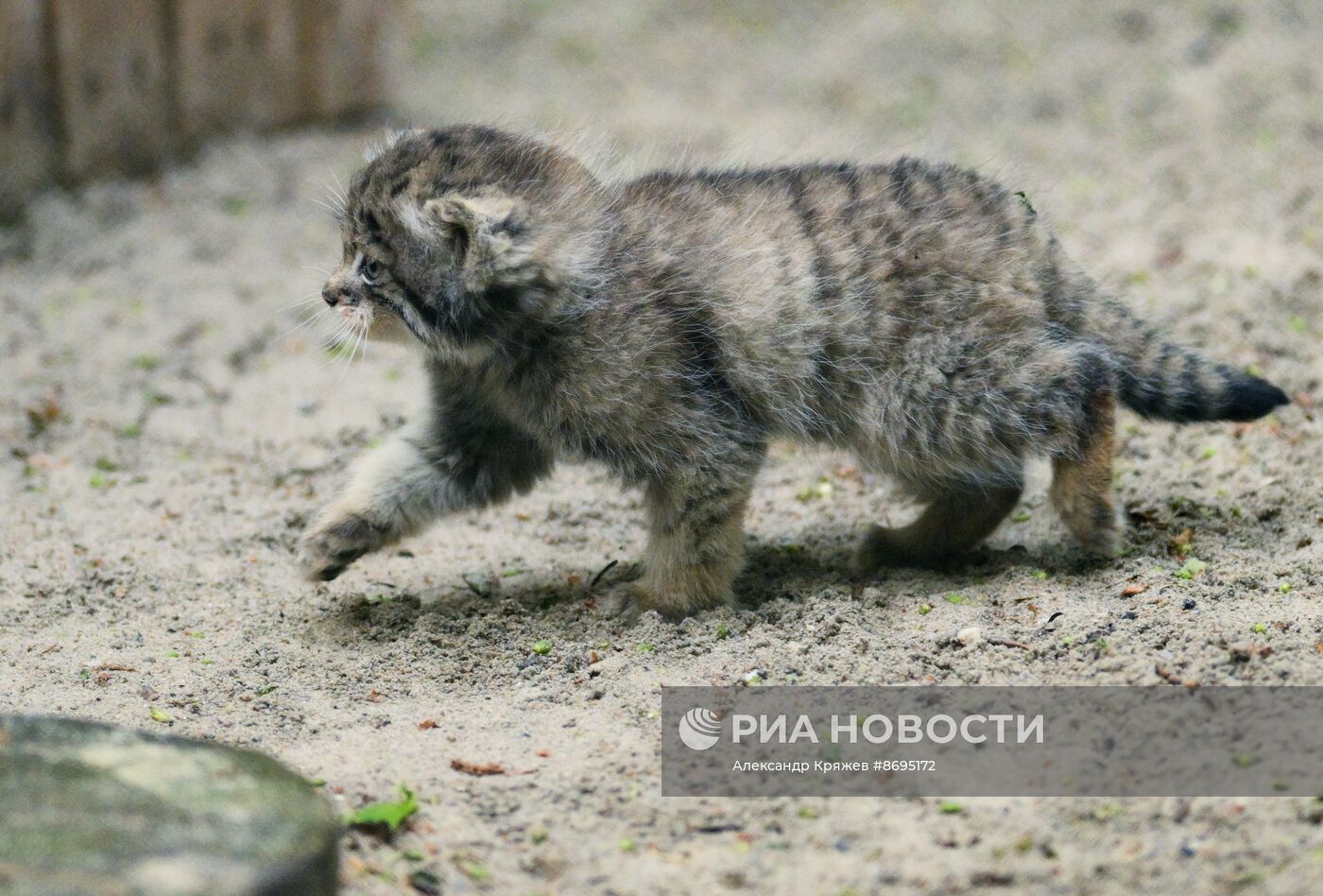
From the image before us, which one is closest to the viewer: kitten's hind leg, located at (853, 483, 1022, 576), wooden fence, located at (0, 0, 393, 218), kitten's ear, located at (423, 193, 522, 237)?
kitten's ear, located at (423, 193, 522, 237)

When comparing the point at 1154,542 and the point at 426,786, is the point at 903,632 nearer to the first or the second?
the point at 1154,542

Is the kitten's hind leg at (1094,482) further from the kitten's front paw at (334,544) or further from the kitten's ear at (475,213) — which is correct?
the kitten's front paw at (334,544)

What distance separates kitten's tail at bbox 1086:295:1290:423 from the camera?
504 centimetres

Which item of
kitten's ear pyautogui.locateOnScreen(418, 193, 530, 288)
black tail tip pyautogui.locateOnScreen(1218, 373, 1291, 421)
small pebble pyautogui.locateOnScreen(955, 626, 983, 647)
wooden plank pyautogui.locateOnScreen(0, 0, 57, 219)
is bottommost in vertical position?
small pebble pyautogui.locateOnScreen(955, 626, 983, 647)

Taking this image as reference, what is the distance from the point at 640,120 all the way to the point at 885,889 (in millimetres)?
7887

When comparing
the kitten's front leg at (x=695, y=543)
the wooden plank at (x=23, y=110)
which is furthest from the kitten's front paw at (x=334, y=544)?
the wooden plank at (x=23, y=110)

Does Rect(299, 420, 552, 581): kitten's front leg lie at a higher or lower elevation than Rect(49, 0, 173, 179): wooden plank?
lower

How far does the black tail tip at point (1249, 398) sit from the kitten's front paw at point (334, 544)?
3.12 m

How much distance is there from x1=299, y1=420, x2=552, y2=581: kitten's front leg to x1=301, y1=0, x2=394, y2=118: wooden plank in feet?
18.9

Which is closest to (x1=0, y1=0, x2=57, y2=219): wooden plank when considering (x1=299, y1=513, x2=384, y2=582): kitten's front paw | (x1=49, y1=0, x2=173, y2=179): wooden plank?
(x1=49, y1=0, x2=173, y2=179): wooden plank

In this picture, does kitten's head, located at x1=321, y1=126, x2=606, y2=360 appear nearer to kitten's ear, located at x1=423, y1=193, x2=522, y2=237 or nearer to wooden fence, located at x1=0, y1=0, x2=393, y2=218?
kitten's ear, located at x1=423, y1=193, x2=522, y2=237

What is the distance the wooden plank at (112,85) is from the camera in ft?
28.7

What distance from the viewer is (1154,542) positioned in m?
5.09

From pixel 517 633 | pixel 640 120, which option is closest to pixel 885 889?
pixel 517 633
